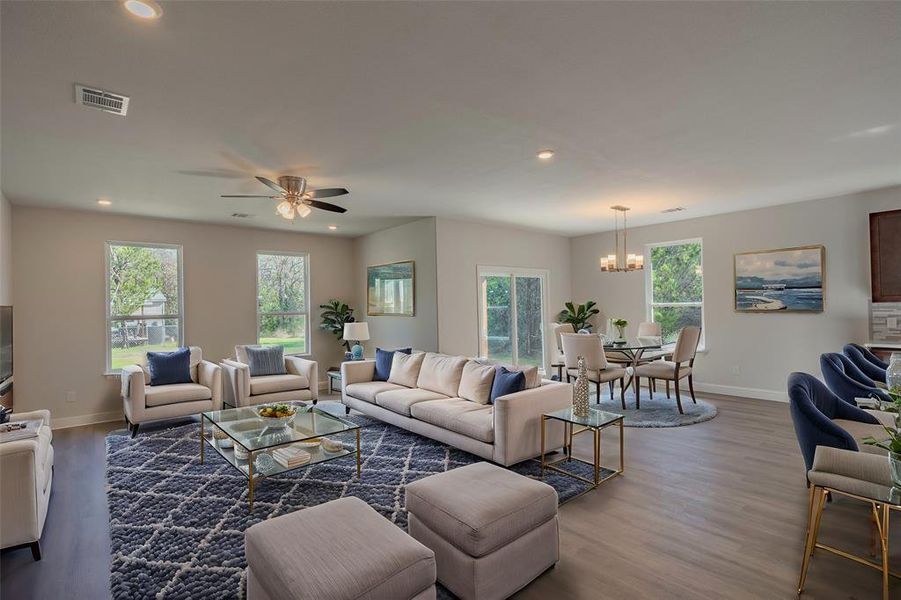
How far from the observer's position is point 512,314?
731 centimetres

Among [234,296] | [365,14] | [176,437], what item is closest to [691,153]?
[365,14]

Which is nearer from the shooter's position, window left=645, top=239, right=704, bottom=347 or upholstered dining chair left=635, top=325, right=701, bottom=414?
upholstered dining chair left=635, top=325, right=701, bottom=414

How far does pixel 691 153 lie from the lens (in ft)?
12.3

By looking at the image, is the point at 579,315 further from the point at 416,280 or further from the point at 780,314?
the point at 416,280

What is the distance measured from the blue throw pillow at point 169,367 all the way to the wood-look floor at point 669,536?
1.26m

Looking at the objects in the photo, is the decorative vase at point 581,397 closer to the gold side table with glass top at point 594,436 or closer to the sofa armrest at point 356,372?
the gold side table with glass top at point 594,436

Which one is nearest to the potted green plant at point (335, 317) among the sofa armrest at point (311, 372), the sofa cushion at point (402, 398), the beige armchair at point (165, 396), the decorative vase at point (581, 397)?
the sofa armrest at point (311, 372)

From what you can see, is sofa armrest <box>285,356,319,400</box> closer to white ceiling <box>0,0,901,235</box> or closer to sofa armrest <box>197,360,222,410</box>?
sofa armrest <box>197,360,222,410</box>

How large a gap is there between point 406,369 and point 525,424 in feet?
6.30

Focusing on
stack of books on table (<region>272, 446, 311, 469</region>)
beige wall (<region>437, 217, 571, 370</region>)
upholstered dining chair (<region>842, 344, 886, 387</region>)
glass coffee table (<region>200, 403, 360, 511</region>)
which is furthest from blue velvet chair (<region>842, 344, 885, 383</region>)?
stack of books on table (<region>272, 446, 311, 469</region>)

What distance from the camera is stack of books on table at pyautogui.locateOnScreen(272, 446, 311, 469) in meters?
3.21

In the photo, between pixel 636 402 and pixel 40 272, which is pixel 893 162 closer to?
pixel 636 402

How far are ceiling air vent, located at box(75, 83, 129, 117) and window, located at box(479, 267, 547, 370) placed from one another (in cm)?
477

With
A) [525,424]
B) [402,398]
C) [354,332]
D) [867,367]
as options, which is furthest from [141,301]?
[867,367]
